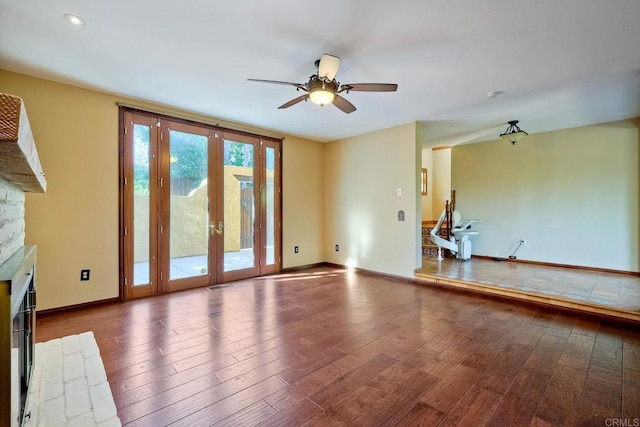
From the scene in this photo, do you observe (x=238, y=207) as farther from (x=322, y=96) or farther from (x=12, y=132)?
(x=12, y=132)

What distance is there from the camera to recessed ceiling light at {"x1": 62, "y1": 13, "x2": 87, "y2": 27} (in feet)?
7.06

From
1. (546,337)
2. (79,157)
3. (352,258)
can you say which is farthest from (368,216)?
(79,157)

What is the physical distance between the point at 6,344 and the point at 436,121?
5192 millimetres

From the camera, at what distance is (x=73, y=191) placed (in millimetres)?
3410

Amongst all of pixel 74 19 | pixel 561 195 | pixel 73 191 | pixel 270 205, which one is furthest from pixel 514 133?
pixel 73 191

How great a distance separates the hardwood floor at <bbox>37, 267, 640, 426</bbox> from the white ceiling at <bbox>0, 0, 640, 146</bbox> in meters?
2.69

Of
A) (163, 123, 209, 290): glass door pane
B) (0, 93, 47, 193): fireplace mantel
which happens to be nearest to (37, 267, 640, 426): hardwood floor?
(163, 123, 209, 290): glass door pane

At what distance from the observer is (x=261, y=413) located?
5.65 feet

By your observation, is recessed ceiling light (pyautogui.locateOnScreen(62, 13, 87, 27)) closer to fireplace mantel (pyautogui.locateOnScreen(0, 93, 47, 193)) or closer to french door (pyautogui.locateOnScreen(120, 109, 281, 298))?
french door (pyautogui.locateOnScreen(120, 109, 281, 298))

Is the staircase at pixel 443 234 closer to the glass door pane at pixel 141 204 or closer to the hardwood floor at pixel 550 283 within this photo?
the hardwood floor at pixel 550 283

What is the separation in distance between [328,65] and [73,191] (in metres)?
3.37

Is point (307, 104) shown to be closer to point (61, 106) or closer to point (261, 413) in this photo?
point (61, 106)

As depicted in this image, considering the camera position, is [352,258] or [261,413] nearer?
[261,413]

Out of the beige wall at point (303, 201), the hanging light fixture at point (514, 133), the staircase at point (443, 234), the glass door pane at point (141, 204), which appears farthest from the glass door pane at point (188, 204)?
the hanging light fixture at point (514, 133)
